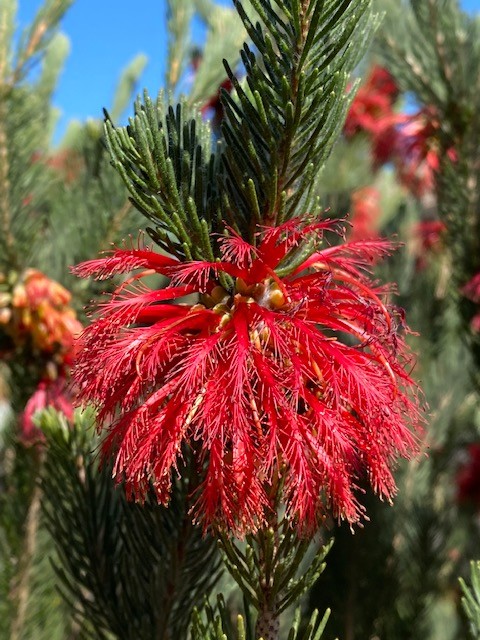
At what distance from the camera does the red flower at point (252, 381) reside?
0.44 meters

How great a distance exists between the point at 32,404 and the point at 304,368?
2.20 feet

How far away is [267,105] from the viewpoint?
0.47 metres

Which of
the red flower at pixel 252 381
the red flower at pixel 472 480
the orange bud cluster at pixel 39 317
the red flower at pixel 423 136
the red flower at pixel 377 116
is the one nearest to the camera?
the red flower at pixel 252 381

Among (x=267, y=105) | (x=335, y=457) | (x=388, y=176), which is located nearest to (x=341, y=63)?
(x=267, y=105)

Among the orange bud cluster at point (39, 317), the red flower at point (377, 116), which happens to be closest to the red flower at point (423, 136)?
the red flower at point (377, 116)

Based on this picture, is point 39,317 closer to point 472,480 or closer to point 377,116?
point 472,480

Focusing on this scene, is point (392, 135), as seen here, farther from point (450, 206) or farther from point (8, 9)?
point (8, 9)

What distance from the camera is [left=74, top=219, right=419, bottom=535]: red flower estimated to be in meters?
0.44

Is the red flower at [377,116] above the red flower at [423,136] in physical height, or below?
above

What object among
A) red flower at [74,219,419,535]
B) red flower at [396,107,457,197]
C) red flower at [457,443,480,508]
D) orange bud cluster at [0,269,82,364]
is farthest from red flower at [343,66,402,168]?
red flower at [74,219,419,535]

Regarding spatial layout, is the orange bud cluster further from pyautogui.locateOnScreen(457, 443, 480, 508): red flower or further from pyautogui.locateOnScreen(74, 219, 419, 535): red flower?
pyautogui.locateOnScreen(457, 443, 480, 508): red flower

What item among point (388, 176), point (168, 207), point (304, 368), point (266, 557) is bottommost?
point (266, 557)

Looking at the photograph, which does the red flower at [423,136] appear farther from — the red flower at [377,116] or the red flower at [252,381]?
the red flower at [252,381]

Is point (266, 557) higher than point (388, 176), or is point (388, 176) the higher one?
point (388, 176)
